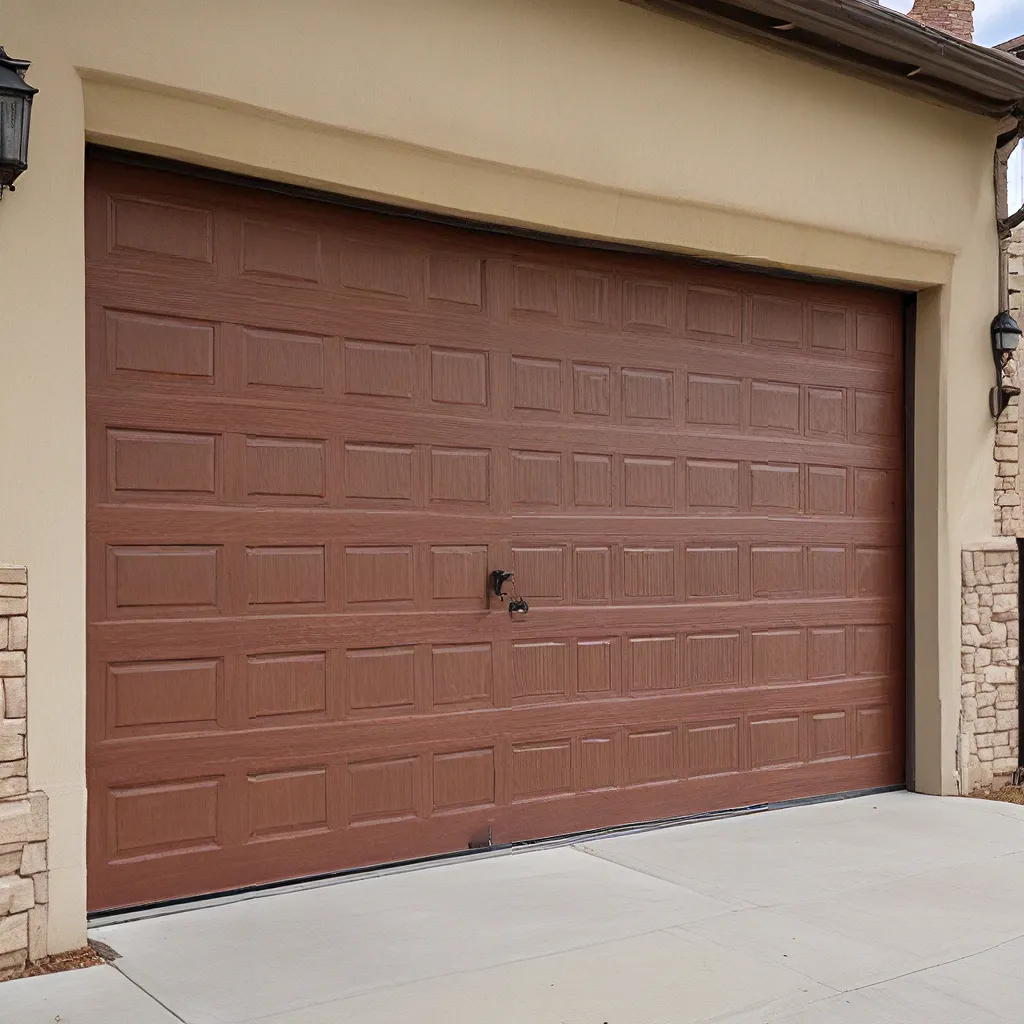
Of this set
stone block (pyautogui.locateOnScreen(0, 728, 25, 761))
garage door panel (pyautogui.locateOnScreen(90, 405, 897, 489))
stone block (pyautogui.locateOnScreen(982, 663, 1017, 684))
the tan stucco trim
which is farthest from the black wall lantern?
stone block (pyautogui.locateOnScreen(982, 663, 1017, 684))

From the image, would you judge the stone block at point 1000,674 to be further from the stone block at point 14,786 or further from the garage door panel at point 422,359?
the stone block at point 14,786

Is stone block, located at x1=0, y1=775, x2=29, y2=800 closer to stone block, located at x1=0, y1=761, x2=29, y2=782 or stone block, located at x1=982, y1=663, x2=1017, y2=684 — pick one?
stone block, located at x1=0, y1=761, x2=29, y2=782

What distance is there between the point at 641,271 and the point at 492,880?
11.0 feet

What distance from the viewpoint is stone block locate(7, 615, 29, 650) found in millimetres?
4398

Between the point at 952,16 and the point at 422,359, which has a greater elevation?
the point at 952,16

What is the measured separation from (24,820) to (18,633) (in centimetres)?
69

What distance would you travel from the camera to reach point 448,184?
18.5 ft

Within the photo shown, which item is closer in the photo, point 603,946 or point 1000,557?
point 603,946

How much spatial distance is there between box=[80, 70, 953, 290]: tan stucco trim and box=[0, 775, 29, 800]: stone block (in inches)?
98.5

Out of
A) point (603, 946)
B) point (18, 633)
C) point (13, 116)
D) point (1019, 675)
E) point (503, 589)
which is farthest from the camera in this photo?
point (1019, 675)

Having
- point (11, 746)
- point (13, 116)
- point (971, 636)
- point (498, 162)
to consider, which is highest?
point (498, 162)

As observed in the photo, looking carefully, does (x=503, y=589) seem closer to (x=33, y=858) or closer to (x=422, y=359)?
(x=422, y=359)

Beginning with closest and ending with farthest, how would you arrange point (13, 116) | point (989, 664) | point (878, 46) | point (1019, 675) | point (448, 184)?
point (13, 116) < point (448, 184) < point (878, 46) < point (989, 664) < point (1019, 675)

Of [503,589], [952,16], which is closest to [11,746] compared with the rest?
[503,589]
